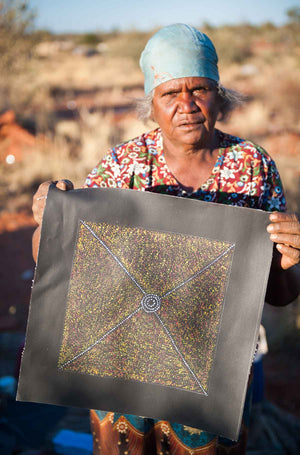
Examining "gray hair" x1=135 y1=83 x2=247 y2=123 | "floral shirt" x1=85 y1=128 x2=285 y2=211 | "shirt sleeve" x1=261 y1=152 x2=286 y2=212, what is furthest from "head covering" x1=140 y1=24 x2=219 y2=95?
"shirt sleeve" x1=261 y1=152 x2=286 y2=212

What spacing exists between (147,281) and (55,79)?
803 inches

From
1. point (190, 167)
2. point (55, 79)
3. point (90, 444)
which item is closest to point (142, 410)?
point (190, 167)

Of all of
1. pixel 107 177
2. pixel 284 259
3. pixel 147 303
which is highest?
pixel 107 177

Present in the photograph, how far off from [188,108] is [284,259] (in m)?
0.70

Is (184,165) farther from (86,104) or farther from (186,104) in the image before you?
(86,104)

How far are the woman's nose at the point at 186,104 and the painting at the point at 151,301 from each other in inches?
16.8

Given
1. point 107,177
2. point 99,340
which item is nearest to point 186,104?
point 107,177

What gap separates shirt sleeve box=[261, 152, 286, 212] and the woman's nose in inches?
16.0

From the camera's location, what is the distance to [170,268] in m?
1.51

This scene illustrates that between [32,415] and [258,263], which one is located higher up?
[258,263]

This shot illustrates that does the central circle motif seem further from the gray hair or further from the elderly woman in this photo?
the gray hair

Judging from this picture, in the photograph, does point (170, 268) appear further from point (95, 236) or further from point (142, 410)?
point (142, 410)

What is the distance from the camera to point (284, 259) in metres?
1.55

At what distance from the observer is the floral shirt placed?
1.80m
